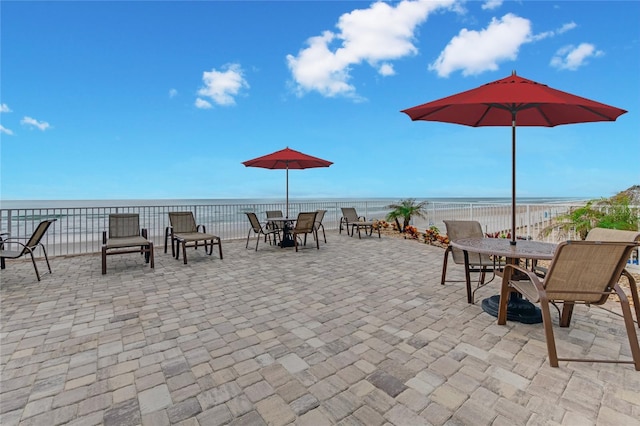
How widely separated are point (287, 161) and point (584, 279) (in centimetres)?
606

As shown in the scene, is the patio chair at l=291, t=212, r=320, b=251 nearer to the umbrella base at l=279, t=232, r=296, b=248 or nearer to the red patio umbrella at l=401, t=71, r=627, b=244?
the umbrella base at l=279, t=232, r=296, b=248

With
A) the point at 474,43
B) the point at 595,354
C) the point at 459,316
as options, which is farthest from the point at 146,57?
the point at 595,354

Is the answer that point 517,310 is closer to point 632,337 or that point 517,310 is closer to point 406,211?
point 632,337

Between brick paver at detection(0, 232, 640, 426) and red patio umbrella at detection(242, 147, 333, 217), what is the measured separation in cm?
364

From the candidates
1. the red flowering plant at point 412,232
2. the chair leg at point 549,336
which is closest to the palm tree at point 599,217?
the red flowering plant at point 412,232

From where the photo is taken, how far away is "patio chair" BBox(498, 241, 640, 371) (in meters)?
2.00

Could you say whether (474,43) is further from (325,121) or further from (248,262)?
(325,121)

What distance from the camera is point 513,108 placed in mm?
3033

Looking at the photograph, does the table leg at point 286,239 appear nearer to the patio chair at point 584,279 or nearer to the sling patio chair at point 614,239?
the sling patio chair at point 614,239

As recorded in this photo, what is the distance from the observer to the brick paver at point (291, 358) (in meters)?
1.55

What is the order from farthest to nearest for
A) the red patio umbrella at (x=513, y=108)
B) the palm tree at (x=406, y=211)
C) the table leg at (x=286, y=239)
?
1. the palm tree at (x=406, y=211)
2. the table leg at (x=286, y=239)
3. the red patio umbrella at (x=513, y=108)

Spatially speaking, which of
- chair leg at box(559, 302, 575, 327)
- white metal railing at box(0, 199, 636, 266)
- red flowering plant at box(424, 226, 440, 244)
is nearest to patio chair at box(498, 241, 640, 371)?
chair leg at box(559, 302, 575, 327)

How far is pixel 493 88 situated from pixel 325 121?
15.4m

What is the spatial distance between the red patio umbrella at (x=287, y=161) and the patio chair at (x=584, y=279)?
5.48 meters
